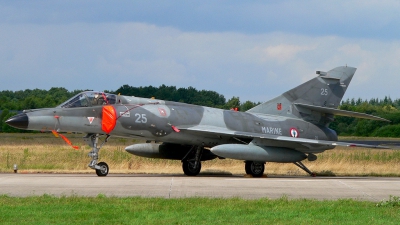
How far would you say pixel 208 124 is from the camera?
2006 cm

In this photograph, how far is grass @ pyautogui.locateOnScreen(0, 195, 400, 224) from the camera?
30.4ft

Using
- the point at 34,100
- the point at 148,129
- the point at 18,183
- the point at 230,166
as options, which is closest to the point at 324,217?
the point at 18,183

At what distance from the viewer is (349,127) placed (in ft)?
178

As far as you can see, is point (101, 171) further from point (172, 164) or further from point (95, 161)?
point (172, 164)

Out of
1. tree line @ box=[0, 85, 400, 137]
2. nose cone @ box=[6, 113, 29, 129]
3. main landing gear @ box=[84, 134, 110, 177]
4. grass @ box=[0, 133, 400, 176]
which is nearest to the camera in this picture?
nose cone @ box=[6, 113, 29, 129]

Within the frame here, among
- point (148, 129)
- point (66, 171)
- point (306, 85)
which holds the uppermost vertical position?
point (306, 85)

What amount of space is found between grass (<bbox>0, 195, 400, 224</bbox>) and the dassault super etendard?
6.64 meters

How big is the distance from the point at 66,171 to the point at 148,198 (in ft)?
34.7

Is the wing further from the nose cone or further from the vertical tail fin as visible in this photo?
the nose cone

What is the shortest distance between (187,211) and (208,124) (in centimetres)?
998

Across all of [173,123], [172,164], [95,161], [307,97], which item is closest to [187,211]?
[95,161]

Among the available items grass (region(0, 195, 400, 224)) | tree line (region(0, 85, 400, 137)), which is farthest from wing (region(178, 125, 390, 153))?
tree line (region(0, 85, 400, 137))

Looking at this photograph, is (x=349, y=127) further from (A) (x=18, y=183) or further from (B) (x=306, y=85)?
(A) (x=18, y=183)

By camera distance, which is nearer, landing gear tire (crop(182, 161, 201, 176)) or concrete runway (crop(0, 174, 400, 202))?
concrete runway (crop(0, 174, 400, 202))
